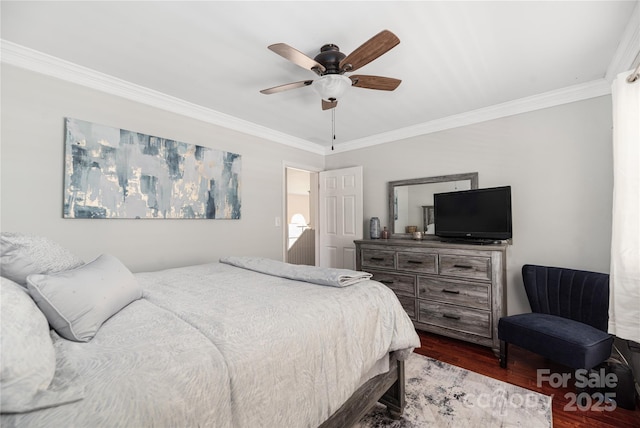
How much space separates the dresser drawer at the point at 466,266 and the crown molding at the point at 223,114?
162 centimetres

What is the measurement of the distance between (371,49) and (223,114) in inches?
84.0

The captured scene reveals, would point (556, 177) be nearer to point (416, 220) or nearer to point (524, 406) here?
point (416, 220)

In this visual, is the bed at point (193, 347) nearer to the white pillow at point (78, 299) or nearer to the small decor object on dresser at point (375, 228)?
the white pillow at point (78, 299)

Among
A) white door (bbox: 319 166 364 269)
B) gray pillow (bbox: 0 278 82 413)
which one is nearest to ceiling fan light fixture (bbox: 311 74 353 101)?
gray pillow (bbox: 0 278 82 413)

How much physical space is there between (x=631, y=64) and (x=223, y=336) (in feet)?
10.2

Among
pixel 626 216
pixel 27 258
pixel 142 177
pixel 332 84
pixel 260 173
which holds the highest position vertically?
pixel 332 84

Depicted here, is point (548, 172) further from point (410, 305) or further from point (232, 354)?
point (232, 354)

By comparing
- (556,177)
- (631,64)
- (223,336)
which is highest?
(631,64)

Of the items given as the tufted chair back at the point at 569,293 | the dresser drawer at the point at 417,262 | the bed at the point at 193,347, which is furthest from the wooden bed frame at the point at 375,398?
the tufted chair back at the point at 569,293

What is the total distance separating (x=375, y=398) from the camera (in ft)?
5.10

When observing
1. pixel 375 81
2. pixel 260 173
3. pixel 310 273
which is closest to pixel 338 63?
pixel 375 81

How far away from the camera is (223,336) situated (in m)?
0.99

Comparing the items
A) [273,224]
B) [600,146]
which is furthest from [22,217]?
[600,146]

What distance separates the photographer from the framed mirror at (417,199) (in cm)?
331
